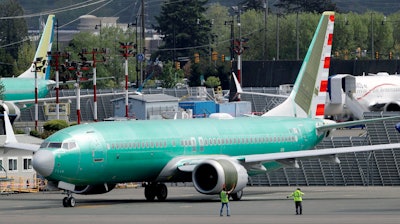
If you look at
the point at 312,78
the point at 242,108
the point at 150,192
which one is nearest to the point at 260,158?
the point at 150,192

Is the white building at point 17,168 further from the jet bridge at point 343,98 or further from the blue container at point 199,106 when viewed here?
the blue container at point 199,106

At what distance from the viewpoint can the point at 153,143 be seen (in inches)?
2532

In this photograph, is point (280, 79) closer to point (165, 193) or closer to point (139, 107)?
point (139, 107)

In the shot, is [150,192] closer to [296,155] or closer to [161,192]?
[161,192]

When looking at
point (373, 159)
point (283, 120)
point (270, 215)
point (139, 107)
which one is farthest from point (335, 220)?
point (139, 107)

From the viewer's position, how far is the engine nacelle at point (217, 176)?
2484 inches

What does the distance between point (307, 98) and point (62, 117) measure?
55830 millimetres

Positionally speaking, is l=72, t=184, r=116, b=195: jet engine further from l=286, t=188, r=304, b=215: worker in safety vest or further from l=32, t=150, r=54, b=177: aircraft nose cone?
l=286, t=188, r=304, b=215: worker in safety vest

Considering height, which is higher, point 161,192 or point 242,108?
point 161,192

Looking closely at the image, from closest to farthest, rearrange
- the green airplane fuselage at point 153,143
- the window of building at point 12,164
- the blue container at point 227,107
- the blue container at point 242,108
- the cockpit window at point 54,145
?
the cockpit window at point 54,145 < the green airplane fuselage at point 153,143 < the window of building at point 12,164 < the blue container at point 227,107 < the blue container at point 242,108

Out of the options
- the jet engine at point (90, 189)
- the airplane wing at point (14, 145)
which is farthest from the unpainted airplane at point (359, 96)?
the jet engine at point (90, 189)

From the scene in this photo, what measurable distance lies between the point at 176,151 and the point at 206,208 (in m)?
5.94

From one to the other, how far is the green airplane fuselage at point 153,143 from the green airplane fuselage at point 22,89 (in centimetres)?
5837

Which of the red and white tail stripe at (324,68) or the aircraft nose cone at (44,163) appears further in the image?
the red and white tail stripe at (324,68)
